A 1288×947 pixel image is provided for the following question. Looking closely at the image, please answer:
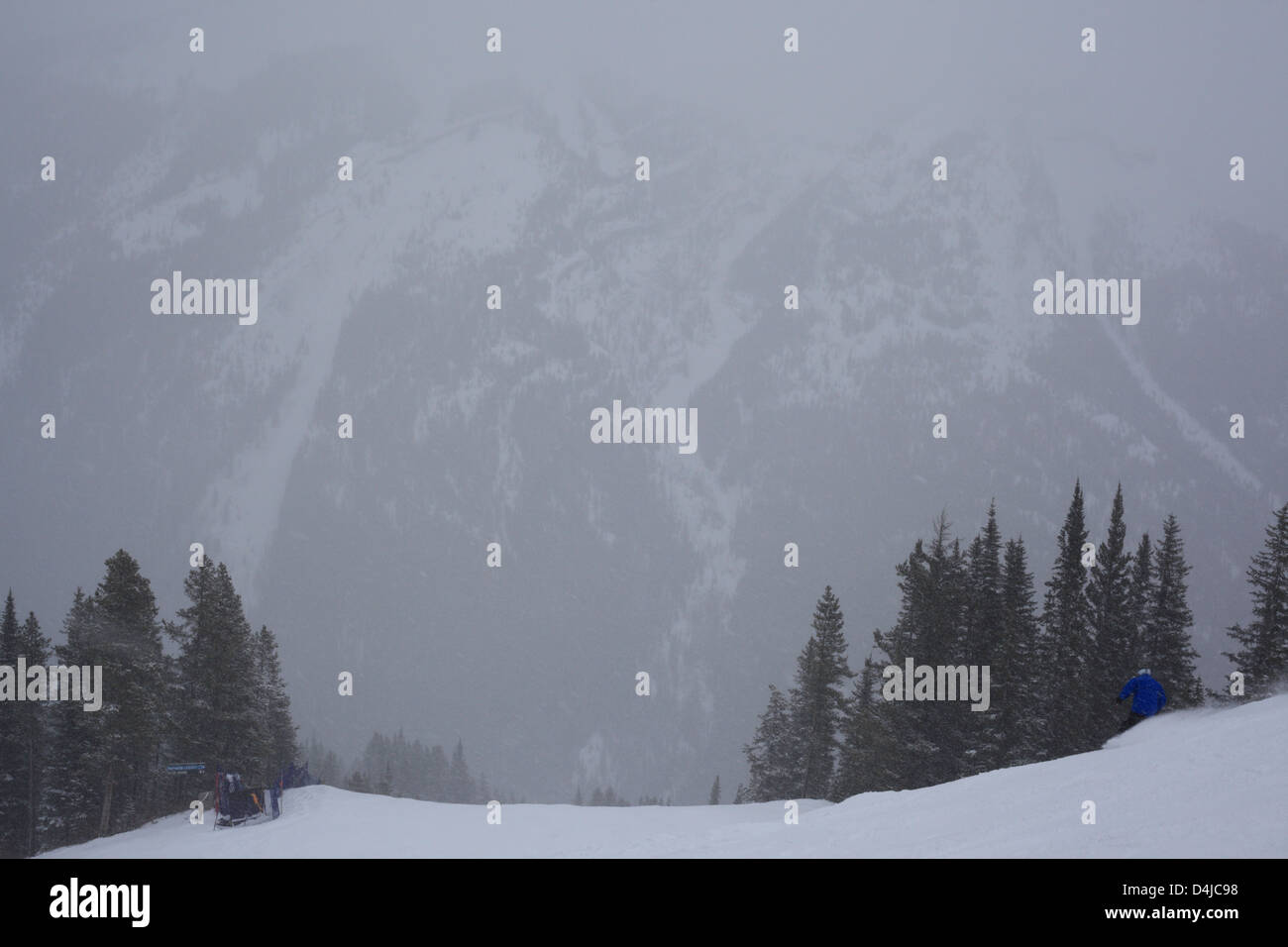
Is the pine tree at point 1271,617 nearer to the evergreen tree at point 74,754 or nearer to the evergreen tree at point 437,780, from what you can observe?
the evergreen tree at point 74,754

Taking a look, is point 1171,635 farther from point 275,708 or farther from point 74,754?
point 275,708

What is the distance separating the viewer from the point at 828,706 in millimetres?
38906

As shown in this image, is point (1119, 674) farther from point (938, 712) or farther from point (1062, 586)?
point (938, 712)

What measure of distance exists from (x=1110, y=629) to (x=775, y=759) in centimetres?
1401

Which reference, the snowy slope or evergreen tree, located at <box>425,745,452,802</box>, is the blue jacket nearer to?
the snowy slope

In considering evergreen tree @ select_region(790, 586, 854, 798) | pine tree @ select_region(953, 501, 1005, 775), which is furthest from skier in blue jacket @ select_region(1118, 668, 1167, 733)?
evergreen tree @ select_region(790, 586, 854, 798)

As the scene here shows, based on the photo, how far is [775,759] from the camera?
4247 cm

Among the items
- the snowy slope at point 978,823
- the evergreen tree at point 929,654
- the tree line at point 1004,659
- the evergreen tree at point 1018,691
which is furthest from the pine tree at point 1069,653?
the snowy slope at point 978,823

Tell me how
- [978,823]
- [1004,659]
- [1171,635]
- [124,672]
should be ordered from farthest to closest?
[1171,635] < [1004,659] < [124,672] < [978,823]

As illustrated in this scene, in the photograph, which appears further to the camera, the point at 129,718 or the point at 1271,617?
the point at 1271,617

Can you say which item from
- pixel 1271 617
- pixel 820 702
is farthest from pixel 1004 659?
pixel 1271 617

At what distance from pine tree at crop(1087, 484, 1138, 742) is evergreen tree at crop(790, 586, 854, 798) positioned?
8.68 m

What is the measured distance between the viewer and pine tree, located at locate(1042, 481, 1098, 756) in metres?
33.5
